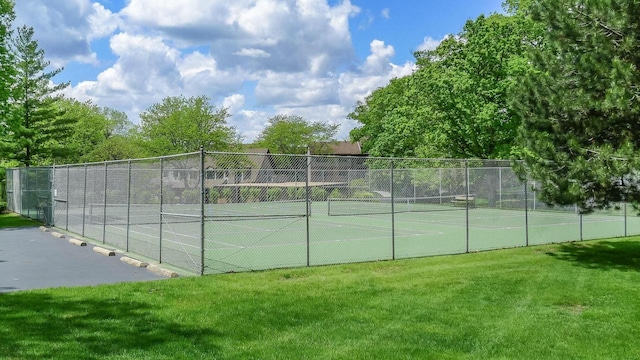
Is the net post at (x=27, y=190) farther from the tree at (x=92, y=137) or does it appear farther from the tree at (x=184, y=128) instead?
the tree at (x=184, y=128)

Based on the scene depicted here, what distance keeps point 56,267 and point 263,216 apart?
15.4 feet

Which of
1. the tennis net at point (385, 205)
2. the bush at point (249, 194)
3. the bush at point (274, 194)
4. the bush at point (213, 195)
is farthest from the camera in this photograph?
the tennis net at point (385, 205)

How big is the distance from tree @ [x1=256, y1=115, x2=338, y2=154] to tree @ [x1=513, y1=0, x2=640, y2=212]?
53.5 metres

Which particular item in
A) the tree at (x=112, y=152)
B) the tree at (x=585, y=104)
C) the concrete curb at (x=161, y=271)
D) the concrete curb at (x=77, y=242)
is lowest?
the concrete curb at (x=161, y=271)

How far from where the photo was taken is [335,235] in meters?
19.0

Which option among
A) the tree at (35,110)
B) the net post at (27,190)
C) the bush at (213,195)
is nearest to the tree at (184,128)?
the tree at (35,110)

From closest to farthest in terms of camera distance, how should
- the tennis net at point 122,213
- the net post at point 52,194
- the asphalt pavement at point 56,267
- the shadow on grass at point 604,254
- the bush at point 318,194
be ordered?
the asphalt pavement at point 56,267 → the shadow on grass at point 604,254 → the tennis net at point 122,213 → the net post at point 52,194 → the bush at point 318,194

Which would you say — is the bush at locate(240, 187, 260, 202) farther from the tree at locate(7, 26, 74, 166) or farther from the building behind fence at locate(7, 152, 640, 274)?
the tree at locate(7, 26, 74, 166)

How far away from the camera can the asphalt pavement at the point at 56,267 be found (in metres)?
10.3

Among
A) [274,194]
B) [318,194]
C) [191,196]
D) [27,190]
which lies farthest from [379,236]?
[27,190]

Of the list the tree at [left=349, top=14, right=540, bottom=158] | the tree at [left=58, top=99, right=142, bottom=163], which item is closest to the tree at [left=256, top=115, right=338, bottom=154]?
the tree at [left=58, top=99, right=142, bottom=163]

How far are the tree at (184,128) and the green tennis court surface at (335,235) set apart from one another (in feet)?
81.5

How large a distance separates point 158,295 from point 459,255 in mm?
7552

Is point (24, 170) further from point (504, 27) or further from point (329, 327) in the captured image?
point (504, 27)
